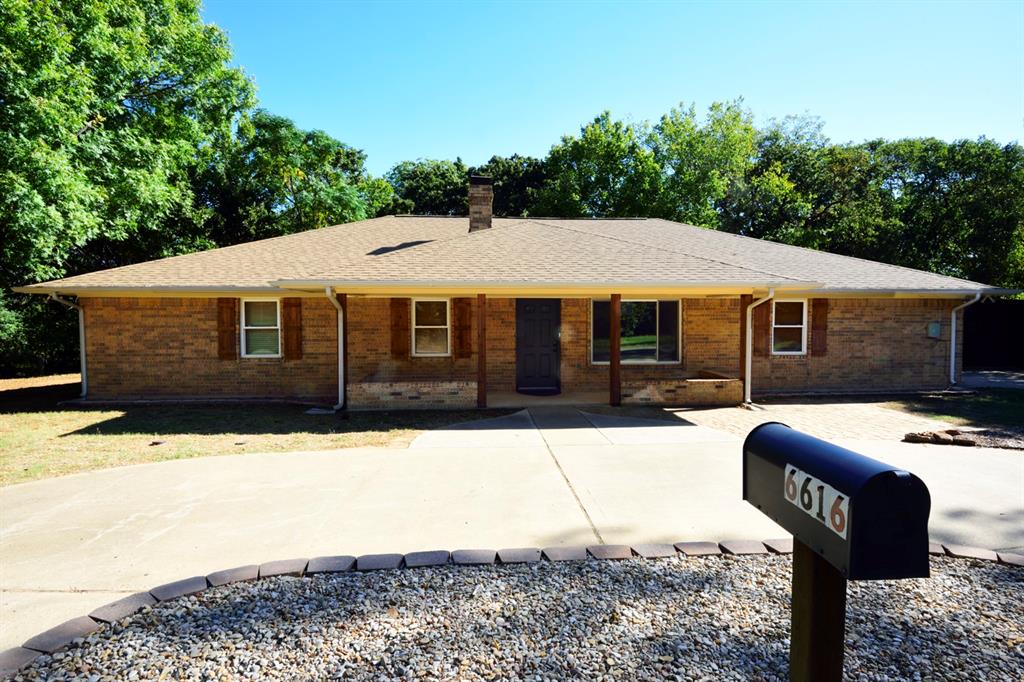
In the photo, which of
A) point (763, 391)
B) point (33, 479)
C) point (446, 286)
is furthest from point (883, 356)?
point (33, 479)

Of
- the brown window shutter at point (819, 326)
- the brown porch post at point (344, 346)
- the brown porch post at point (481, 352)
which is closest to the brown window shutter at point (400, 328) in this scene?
the brown porch post at point (344, 346)

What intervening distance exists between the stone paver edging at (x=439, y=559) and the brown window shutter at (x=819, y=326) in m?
9.32

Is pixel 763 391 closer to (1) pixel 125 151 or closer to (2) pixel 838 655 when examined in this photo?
(2) pixel 838 655

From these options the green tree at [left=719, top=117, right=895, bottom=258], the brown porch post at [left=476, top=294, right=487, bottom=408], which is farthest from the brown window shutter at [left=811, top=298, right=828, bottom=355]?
the green tree at [left=719, top=117, right=895, bottom=258]

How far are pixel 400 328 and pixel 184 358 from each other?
4.57 metres

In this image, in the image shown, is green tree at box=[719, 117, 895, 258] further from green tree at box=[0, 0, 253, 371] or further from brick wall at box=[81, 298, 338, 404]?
green tree at box=[0, 0, 253, 371]

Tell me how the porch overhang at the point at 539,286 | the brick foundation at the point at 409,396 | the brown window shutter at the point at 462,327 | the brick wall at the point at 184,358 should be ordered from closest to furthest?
1. the porch overhang at the point at 539,286
2. the brick foundation at the point at 409,396
3. the brick wall at the point at 184,358
4. the brown window shutter at the point at 462,327

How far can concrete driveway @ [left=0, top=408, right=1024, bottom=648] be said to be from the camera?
12.9ft

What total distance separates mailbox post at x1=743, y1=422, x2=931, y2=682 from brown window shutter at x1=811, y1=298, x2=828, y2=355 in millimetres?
12295

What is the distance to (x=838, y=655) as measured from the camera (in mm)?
1618

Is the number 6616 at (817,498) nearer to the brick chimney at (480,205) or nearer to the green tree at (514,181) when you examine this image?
the brick chimney at (480,205)

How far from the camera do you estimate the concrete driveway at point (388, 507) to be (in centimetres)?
394

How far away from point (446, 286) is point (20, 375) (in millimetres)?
16196

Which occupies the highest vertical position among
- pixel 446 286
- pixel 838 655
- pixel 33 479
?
pixel 446 286
